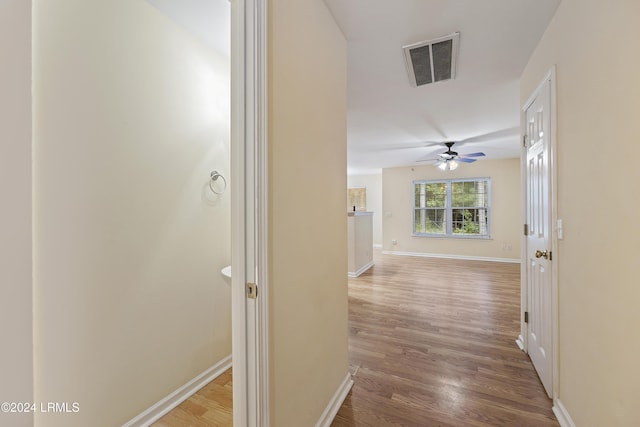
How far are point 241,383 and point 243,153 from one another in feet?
2.97

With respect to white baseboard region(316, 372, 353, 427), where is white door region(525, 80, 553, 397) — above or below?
above

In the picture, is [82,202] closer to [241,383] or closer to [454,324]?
[241,383]

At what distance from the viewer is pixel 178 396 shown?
173 centimetres

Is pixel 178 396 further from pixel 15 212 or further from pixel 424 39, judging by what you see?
pixel 424 39

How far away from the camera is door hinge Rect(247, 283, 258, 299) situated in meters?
1.02

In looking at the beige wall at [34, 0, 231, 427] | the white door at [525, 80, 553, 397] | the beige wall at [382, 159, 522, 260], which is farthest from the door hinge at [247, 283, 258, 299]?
the beige wall at [382, 159, 522, 260]

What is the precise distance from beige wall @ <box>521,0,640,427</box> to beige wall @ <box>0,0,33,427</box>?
176 centimetres

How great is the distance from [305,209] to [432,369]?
1.75m

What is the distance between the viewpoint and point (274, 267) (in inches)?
43.5

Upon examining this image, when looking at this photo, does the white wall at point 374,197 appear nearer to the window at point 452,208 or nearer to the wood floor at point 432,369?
the window at point 452,208

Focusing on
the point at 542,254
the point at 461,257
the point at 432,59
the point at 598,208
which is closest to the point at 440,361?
the point at 542,254

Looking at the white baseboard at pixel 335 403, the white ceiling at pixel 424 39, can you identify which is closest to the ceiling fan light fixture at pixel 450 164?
the white ceiling at pixel 424 39

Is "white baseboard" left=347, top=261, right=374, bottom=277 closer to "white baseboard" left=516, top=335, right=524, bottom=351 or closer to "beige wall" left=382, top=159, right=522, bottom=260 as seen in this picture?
"beige wall" left=382, top=159, right=522, bottom=260

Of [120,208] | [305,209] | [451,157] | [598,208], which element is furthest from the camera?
[451,157]
